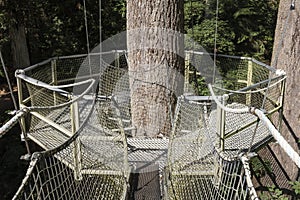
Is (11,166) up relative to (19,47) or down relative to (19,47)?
down

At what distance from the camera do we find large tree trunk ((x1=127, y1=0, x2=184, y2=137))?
12.1 feet

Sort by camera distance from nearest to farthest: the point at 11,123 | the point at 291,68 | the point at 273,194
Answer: the point at 11,123 < the point at 291,68 < the point at 273,194

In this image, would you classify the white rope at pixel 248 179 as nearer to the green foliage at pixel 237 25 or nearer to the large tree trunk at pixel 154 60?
the large tree trunk at pixel 154 60

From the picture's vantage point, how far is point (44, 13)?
24.9ft

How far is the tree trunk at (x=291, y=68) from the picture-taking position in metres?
4.24

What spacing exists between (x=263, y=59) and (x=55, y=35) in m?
4.56

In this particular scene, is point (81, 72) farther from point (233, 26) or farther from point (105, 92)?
point (233, 26)

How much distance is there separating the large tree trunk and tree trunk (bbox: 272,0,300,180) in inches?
48.8

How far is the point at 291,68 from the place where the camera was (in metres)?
4.29

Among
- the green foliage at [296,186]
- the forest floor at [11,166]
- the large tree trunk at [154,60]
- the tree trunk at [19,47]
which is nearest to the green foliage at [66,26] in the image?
the tree trunk at [19,47]

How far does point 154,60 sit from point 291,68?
1698 millimetres

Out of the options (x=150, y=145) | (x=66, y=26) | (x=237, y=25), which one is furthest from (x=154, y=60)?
(x=237, y=25)

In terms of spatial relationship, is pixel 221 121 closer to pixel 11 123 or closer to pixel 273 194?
pixel 11 123

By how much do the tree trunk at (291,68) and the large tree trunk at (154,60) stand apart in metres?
1.24
